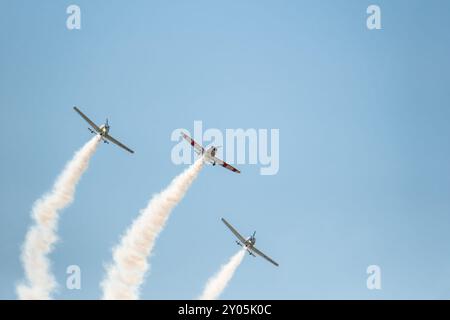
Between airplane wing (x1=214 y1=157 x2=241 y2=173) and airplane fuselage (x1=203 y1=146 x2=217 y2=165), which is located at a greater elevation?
airplane fuselage (x1=203 y1=146 x2=217 y2=165)

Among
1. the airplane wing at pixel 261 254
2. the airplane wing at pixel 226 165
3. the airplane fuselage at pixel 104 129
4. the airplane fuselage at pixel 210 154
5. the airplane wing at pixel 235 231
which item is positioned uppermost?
the airplane fuselage at pixel 104 129

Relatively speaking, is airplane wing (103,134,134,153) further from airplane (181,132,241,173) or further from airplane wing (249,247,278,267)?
airplane wing (249,247,278,267)

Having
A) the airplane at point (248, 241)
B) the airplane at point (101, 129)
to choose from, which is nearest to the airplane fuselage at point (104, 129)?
the airplane at point (101, 129)

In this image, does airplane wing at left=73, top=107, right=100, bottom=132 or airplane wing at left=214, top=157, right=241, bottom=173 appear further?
airplane wing at left=214, top=157, right=241, bottom=173

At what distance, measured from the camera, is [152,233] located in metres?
96.4

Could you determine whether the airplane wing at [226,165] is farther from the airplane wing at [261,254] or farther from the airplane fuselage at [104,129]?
the airplane fuselage at [104,129]

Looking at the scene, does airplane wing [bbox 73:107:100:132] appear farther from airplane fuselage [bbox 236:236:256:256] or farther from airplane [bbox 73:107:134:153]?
airplane fuselage [bbox 236:236:256:256]

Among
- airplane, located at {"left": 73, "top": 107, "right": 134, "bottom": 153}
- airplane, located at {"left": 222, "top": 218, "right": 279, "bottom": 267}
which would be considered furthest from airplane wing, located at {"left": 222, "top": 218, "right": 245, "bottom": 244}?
airplane, located at {"left": 73, "top": 107, "right": 134, "bottom": 153}

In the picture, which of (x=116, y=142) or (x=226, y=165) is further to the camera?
(x=226, y=165)

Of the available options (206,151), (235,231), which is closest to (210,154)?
(206,151)

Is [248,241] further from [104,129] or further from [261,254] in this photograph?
[104,129]

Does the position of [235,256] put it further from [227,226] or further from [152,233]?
[152,233]

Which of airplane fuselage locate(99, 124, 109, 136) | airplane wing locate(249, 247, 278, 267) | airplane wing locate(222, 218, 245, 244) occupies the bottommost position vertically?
airplane wing locate(249, 247, 278, 267)
